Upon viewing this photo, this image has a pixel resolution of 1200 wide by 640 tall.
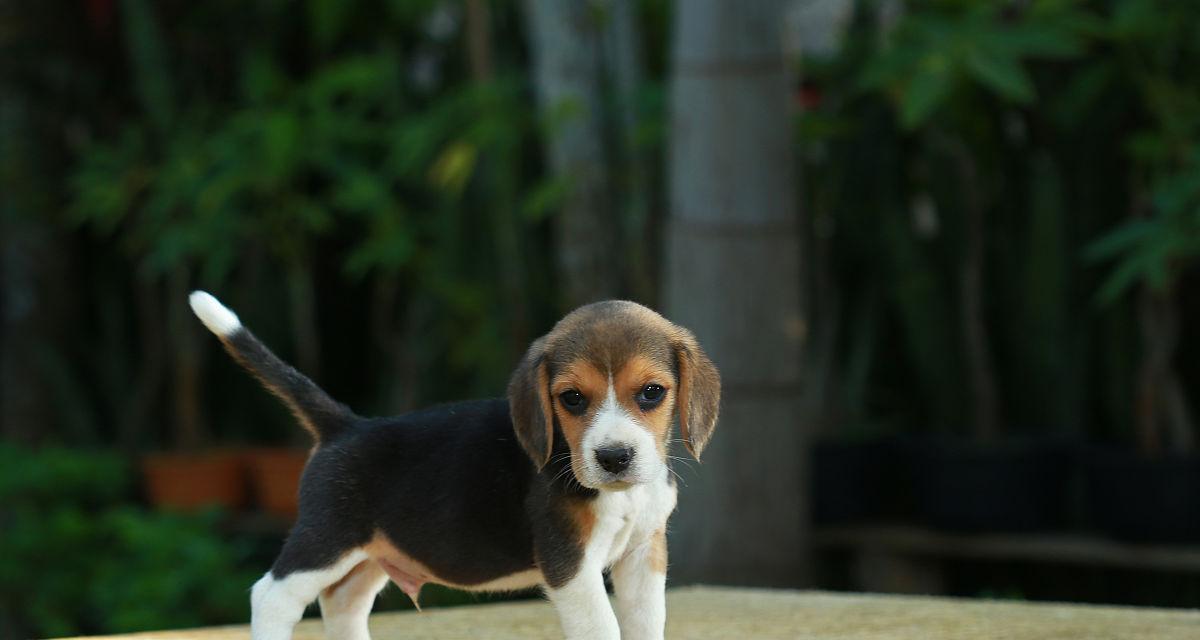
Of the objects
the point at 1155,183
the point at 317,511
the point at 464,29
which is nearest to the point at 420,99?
the point at 464,29

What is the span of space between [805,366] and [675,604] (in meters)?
2.84

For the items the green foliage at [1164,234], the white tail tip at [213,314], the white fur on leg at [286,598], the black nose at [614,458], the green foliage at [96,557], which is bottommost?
the green foliage at [96,557]

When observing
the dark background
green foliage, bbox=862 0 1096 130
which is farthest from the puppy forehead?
green foliage, bbox=862 0 1096 130

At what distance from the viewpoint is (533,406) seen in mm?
2209

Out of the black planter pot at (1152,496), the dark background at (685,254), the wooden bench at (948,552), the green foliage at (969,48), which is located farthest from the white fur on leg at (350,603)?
the wooden bench at (948,552)

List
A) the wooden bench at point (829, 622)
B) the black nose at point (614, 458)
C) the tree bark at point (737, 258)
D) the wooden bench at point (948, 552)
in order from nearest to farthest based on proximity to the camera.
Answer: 1. the black nose at point (614, 458)
2. the wooden bench at point (829, 622)
3. the tree bark at point (737, 258)
4. the wooden bench at point (948, 552)

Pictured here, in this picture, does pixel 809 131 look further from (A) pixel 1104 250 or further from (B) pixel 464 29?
(B) pixel 464 29

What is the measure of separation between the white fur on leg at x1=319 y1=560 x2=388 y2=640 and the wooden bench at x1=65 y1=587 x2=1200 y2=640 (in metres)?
0.46

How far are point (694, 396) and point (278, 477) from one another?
5.00 metres

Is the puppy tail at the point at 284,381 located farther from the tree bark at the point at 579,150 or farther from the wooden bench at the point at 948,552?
the wooden bench at the point at 948,552

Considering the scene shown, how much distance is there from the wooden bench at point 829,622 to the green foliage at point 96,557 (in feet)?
8.09

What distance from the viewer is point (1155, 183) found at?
5.05 m

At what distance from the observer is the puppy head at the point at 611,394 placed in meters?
2.11

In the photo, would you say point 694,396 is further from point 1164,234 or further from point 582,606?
point 1164,234
